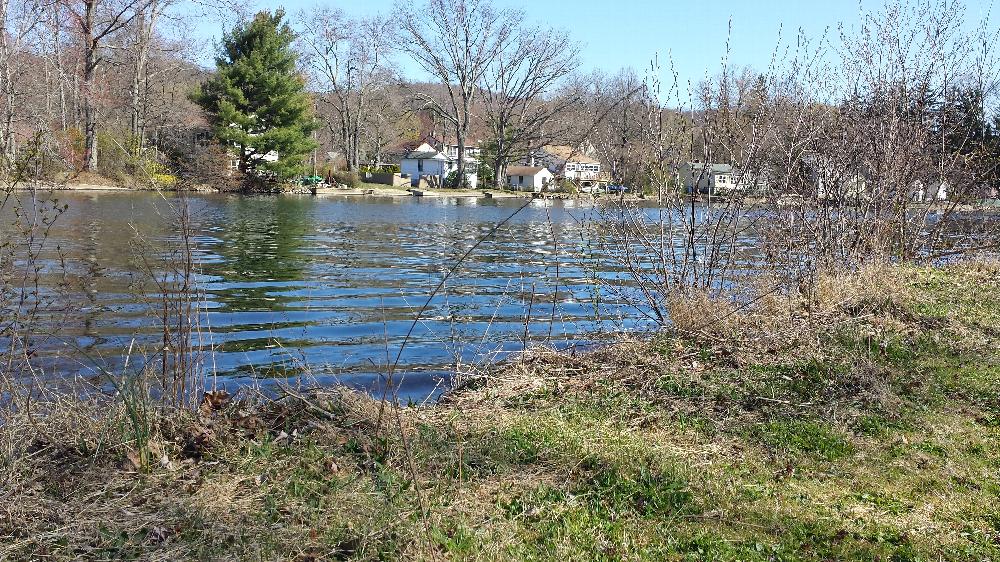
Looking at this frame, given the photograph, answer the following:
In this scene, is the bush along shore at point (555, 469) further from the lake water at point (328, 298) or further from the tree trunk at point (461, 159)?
the tree trunk at point (461, 159)

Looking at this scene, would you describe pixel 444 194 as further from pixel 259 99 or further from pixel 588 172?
pixel 588 172

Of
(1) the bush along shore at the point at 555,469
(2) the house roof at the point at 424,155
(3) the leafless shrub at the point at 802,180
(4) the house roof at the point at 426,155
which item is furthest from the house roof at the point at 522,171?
(1) the bush along shore at the point at 555,469

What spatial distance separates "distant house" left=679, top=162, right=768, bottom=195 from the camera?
9094 mm

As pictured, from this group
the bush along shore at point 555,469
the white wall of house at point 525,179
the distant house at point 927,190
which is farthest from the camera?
the white wall of house at point 525,179

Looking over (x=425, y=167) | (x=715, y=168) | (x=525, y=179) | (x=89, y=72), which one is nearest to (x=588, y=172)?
(x=715, y=168)

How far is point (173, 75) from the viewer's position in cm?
6169

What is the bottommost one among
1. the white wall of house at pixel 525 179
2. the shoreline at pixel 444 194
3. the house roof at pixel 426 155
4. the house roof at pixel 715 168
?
the shoreline at pixel 444 194

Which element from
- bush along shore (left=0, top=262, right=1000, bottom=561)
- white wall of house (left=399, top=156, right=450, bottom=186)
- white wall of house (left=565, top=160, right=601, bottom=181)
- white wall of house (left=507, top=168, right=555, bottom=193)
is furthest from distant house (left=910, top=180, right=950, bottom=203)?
white wall of house (left=507, top=168, right=555, bottom=193)

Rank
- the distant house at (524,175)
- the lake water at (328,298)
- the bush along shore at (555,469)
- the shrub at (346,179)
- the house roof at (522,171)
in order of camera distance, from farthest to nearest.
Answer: the house roof at (522,171) → the distant house at (524,175) → the shrub at (346,179) → the lake water at (328,298) → the bush along shore at (555,469)

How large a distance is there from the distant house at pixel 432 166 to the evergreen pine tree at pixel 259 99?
2654cm

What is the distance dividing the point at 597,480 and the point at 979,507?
2067 mm

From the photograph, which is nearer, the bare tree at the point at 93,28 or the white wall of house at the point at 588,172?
the white wall of house at the point at 588,172

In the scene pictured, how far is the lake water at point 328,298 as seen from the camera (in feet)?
29.0

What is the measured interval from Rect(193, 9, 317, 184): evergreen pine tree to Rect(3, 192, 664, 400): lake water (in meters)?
23.2
